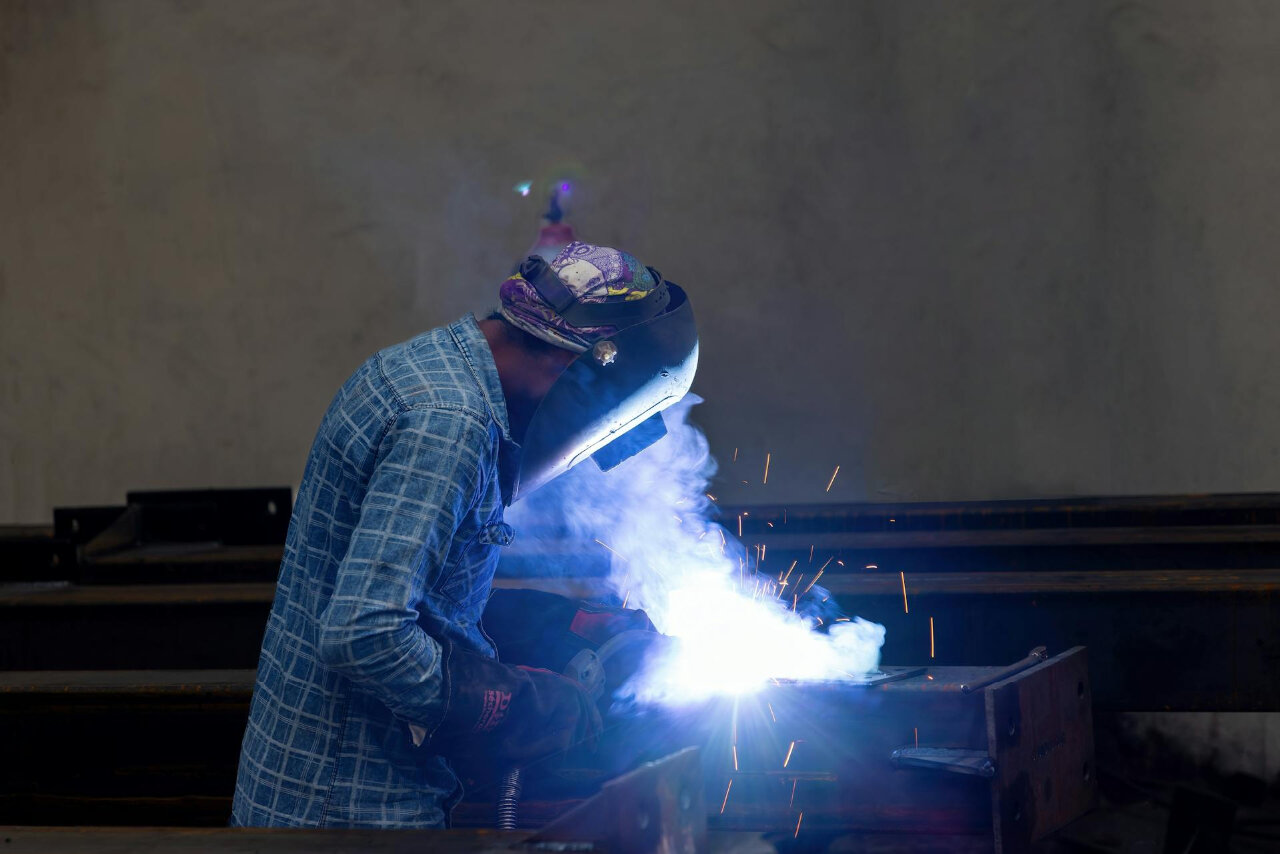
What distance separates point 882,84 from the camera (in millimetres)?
3719

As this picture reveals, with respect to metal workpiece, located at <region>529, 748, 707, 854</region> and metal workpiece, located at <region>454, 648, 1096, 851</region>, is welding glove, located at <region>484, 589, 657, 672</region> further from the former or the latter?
metal workpiece, located at <region>529, 748, 707, 854</region>

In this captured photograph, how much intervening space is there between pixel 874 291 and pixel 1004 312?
0.46 meters

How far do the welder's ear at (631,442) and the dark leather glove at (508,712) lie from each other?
415 millimetres

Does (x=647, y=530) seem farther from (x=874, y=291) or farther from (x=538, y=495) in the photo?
(x=874, y=291)

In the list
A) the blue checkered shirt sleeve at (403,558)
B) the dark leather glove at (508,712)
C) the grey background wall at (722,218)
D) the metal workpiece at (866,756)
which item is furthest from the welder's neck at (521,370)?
the grey background wall at (722,218)

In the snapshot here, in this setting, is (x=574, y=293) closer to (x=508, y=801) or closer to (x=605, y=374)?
(x=605, y=374)

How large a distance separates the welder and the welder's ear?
0.64 feet

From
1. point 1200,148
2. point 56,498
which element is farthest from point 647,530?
point 56,498

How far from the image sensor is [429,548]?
1.24 metres

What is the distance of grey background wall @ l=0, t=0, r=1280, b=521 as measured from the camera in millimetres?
3510

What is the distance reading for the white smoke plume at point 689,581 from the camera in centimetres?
204

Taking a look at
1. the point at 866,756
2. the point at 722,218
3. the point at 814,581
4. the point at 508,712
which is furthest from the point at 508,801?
the point at 722,218

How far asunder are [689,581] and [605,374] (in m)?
0.97

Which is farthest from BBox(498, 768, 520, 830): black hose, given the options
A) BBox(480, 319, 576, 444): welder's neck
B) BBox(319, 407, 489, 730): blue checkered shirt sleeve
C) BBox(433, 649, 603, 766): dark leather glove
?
BBox(480, 319, 576, 444): welder's neck
